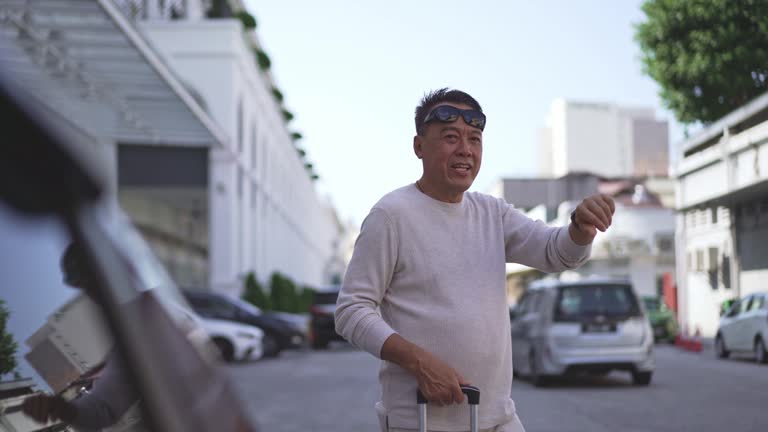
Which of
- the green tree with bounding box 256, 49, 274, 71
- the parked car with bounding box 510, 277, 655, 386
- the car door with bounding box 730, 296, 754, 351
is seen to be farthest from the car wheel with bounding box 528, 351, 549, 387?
the green tree with bounding box 256, 49, 274, 71

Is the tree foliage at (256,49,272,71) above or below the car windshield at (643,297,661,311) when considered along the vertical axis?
above

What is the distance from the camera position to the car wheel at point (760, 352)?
608 inches

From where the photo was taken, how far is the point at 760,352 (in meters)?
15.7

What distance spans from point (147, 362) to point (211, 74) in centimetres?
3230

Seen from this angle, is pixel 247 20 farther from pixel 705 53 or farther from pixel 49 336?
pixel 49 336

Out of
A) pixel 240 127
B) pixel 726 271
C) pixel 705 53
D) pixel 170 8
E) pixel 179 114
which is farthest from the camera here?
pixel 170 8

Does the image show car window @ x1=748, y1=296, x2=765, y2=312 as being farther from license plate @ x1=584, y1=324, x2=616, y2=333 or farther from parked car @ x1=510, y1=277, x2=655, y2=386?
license plate @ x1=584, y1=324, x2=616, y2=333

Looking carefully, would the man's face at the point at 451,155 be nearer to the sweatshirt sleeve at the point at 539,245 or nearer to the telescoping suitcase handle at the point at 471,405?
the sweatshirt sleeve at the point at 539,245

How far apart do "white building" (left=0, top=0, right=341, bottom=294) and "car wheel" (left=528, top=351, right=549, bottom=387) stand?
289 inches

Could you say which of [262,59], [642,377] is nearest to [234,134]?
[262,59]

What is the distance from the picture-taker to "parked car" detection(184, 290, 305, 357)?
22453 mm

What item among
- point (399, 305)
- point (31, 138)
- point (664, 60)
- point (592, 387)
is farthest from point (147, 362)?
point (664, 60)

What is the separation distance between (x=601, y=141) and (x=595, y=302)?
90.6 metres

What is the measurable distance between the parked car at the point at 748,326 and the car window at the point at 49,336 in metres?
15.2
